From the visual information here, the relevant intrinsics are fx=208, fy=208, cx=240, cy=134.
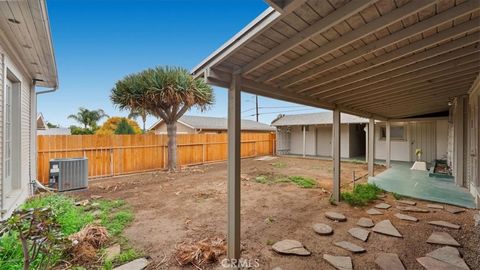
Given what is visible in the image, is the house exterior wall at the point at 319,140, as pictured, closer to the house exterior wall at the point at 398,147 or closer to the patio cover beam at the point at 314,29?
the house exterior wall at the point at 398,147

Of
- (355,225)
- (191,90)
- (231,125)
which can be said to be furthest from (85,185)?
(355,225)

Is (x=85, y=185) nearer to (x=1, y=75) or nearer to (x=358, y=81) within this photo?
(x=1, y=75)

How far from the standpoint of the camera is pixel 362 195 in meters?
5.29

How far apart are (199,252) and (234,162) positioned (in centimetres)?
135

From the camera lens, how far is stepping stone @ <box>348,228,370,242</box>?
10.8 feet

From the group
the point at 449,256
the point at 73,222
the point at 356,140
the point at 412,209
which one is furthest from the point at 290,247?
the point at 356,140

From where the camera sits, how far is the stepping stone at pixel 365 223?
3.70 m

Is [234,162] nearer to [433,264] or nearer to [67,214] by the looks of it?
[433,264]

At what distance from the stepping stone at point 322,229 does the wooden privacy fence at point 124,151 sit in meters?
7.91

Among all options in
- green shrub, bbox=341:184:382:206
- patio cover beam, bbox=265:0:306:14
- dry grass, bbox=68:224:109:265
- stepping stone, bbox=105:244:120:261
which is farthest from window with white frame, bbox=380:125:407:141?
dry grass, bbox=68:224:109:265

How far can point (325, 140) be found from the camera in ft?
49.1

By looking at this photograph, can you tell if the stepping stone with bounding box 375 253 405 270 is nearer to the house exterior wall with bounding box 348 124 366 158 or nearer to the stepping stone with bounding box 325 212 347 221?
the stepping stone with bounding box 325 212 347 221

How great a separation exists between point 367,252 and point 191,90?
25.2ft

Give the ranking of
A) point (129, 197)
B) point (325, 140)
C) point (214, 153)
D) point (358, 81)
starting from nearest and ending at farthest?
point (358, 81)
point (129, 197)
point (214, 153)
point (325, 140)
